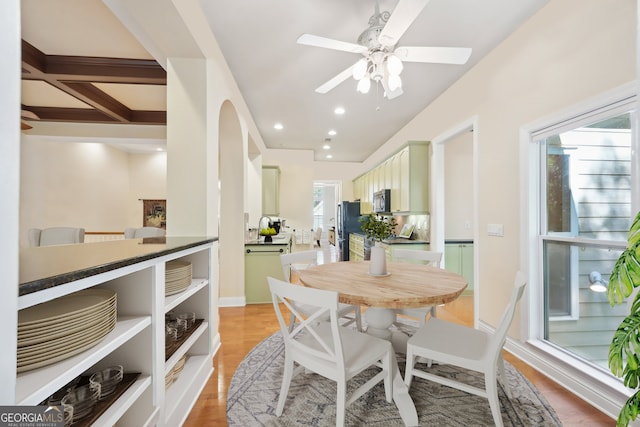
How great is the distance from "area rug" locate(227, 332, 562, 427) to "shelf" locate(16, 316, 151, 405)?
960 mm

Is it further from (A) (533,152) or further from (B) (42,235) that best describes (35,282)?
(B) (42,235)

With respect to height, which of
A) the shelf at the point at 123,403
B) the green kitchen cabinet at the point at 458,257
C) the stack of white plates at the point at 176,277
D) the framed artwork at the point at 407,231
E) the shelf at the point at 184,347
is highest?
the framed artwork at the point at 407,231

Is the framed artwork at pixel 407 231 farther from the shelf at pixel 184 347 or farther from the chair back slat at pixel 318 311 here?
the shelf at pixel 184 347

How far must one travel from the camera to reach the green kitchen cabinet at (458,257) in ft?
12.7

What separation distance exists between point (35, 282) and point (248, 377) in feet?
5.63

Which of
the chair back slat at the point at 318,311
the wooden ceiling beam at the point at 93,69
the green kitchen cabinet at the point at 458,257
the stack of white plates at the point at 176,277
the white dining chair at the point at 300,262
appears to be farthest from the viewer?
the green kitchen cabinet at the point at 458,257

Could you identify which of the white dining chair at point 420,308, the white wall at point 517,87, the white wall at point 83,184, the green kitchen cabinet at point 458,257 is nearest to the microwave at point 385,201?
the green kitchen cabinet at point 458,257

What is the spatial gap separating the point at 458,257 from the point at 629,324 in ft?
10.0

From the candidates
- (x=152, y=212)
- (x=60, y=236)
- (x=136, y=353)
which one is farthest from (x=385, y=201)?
(x=152, y=212)

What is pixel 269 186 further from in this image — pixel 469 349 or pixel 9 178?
pixel 9 178

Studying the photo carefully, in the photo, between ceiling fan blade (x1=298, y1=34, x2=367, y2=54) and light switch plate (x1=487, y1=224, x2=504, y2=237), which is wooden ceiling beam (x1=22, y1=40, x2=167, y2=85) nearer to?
ceiling fan blade (x1=298, y1=34, x2=367, y2=54)

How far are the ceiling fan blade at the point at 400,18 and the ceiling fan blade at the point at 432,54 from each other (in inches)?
7.8

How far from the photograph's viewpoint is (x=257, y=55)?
9.04 feet

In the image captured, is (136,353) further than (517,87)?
No
